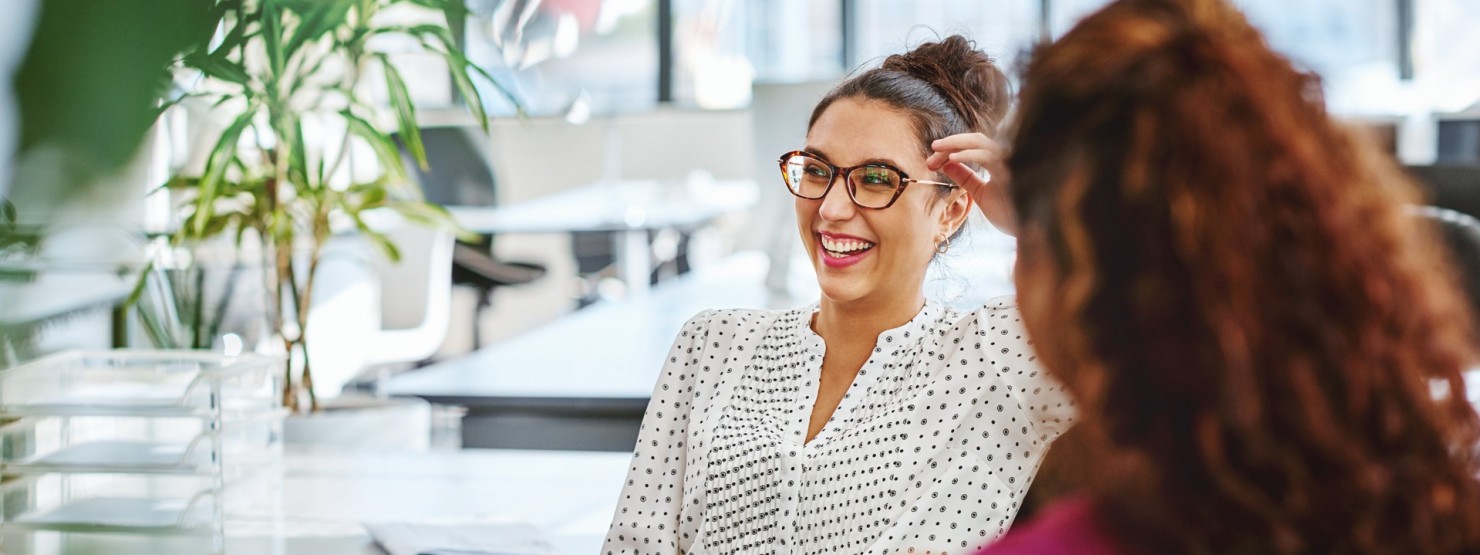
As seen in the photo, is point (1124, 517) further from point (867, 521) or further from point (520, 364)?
point (520, 364)

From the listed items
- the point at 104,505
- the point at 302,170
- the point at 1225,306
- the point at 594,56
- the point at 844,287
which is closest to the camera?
the point at 1225,306

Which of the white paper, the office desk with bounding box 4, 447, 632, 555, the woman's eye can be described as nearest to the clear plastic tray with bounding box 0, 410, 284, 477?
the office desk with bounding box 4, 447, 632, 555

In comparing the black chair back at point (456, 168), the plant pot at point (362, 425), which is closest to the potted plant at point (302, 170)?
the plant pot at point (362, 425)

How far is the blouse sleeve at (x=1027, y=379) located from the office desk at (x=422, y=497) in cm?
64

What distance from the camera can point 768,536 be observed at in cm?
144

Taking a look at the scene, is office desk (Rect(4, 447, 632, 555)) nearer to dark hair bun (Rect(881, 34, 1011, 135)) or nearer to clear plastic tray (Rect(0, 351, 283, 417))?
clear plastic tray (Rect(0, 351, 283, 417))

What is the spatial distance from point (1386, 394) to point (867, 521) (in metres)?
0.85

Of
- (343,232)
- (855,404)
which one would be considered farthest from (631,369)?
(343,232)

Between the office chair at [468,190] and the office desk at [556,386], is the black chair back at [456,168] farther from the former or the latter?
the office desk at [556,386]

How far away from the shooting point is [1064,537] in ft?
1.93

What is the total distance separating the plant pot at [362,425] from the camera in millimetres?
2584

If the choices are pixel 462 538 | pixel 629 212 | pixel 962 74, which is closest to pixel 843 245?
pixel 962 74

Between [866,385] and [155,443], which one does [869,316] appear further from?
[155,443]

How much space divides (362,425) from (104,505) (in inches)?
76.4
